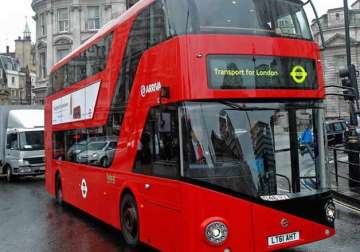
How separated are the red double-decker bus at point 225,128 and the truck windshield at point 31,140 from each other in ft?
47.9

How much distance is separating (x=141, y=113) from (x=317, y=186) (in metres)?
2.78

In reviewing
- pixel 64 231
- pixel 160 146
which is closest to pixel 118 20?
pixel 160 146

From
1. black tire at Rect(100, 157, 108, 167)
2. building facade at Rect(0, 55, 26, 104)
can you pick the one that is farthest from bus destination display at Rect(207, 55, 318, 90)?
building facade at Rect(0, 55, 26, 104)

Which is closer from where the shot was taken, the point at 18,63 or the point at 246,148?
the point at 246,148

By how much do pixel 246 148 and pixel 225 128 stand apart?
1.26 feet

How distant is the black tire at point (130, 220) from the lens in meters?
8.27

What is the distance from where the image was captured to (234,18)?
6.95 m

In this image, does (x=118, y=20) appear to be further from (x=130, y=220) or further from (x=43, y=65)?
(x=43, y=65)


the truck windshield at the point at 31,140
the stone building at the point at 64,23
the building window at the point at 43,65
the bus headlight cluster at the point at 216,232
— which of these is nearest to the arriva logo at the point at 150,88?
the bus headlight cluster at the point at 216,232

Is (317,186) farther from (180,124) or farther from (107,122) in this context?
(107,122)

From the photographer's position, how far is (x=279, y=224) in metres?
6.73

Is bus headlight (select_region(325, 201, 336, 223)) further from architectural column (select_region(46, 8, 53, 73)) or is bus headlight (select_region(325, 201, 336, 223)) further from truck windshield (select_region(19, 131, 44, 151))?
architectural column (select_region(46, 8, 53, 73))

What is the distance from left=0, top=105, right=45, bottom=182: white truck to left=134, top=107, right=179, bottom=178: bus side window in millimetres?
14819

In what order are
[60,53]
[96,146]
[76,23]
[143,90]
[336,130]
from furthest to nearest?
1. [60,53]
2. [76,23]
3. [336,130]
4. [96,146]
5. [143,90]
